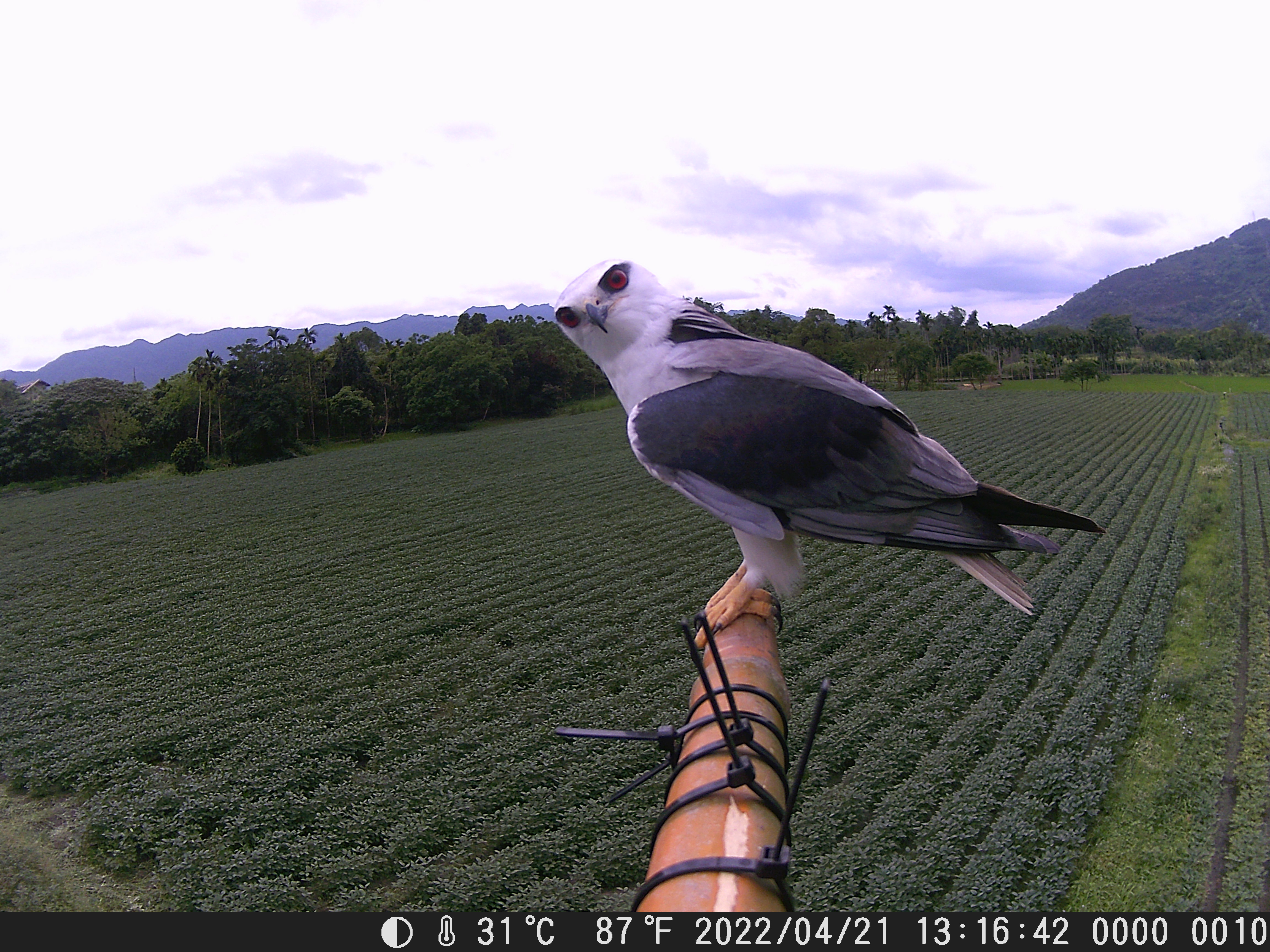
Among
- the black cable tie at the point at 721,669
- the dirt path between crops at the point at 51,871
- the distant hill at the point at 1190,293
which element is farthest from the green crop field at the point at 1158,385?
the black cable tie at the point at 721,669

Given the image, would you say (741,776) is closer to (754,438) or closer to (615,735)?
(615,735)

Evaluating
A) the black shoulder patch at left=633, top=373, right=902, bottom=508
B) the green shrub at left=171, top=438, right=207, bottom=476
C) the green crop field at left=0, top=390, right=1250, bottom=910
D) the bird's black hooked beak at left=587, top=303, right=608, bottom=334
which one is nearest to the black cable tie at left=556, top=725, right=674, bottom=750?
the black shoulder patch at left=633, top=373, right=902, bottom=508

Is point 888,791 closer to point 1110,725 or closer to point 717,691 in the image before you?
point 1110,725

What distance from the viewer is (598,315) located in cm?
175

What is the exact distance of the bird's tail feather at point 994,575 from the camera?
5.50 feet

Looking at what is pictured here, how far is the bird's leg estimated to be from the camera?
1881 mm

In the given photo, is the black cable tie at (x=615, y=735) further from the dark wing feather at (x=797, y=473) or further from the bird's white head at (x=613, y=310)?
the bird's white head at (x=613, y=310)

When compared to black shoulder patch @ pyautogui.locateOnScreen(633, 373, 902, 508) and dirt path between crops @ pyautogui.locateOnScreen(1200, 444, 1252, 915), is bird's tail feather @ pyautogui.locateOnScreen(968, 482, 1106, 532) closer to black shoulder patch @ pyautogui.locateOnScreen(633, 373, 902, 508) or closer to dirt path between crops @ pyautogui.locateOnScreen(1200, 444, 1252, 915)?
black shoulder patch @ pyautogui.locateOnScreen(633, 373, 902, 508)

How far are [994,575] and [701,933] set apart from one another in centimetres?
122

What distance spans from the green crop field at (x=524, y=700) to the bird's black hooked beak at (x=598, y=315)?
571cm

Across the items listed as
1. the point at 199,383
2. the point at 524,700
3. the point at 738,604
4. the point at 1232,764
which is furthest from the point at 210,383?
the point at 1232,764

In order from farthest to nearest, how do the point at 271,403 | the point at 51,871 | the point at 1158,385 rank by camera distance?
the point at 1158,385 < the point at 271,403 < the point at 51,871

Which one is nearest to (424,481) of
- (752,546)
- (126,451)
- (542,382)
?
(542,382)

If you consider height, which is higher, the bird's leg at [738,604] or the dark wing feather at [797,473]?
the dark wing feather at [797,473]
